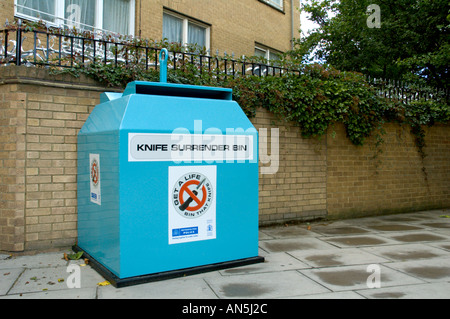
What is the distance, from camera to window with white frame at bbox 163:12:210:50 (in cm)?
983

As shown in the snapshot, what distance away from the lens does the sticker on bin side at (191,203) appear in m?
4.08

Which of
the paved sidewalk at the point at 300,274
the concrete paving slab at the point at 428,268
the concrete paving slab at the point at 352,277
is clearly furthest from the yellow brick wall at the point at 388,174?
the concrete paving slab at the point at 352,277

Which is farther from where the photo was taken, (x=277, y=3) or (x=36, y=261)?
(x=277, y=3)

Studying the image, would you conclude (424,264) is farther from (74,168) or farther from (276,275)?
(74,168)

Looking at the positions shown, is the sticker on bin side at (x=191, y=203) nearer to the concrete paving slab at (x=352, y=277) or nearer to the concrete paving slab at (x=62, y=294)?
the concrete paving slab at (x=62, y=294)

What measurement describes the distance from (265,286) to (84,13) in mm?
6979

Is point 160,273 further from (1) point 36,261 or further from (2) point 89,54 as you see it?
(2) point 89,54

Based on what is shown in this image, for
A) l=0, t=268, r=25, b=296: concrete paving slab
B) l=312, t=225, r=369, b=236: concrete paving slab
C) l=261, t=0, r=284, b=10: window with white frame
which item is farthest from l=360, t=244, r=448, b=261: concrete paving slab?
l=261, t=0, r=284, b=10: window with white frame

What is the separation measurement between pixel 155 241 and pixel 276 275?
139cm

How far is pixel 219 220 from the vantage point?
437cm

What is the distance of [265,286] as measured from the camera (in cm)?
391

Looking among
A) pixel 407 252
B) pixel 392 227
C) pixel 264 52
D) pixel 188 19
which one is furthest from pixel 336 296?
pixel 264 52

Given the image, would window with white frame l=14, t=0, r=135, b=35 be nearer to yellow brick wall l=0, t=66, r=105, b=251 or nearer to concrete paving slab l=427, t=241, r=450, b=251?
yellow brick wall l=0, t=66, r=105, b=251

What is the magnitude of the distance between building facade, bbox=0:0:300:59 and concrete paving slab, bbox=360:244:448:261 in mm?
4878
